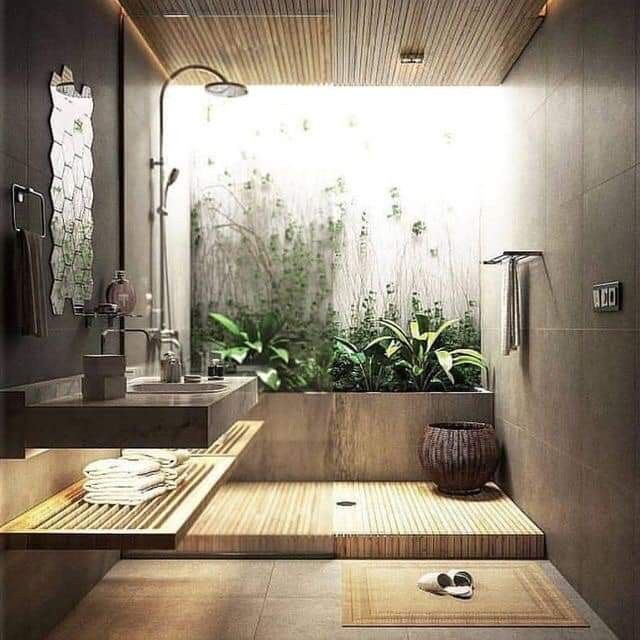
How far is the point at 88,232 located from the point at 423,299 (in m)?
2.64

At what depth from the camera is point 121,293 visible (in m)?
3.77

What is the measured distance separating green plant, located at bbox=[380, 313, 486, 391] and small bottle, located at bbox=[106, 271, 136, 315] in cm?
204

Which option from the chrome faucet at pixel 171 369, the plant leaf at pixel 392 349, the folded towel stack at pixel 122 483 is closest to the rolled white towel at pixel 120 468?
the folded towel stack at pixel 122 483

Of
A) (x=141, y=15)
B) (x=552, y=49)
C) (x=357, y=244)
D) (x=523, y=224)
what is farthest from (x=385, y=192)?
(x=141, y=15)

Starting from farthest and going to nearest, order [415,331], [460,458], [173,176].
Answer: [415,331] < [460,458] < [173,176]

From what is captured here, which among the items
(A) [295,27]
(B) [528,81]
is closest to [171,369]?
(A) [295,27]

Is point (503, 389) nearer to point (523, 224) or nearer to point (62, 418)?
point (523, 224)

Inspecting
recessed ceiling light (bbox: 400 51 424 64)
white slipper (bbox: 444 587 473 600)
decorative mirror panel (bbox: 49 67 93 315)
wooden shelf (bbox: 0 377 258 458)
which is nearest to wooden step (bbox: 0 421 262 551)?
wooden shelf (bbox: 0 377 258 458)

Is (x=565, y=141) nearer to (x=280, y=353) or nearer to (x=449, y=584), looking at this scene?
(x=280, y=353)

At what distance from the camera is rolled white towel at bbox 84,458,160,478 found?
324cm

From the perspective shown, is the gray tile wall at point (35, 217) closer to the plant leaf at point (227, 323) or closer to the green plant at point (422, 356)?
the plant leaf at point (227, 323)

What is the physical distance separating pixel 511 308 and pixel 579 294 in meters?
0.95

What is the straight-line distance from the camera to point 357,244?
5230 mm

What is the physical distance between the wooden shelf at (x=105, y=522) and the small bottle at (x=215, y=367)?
576mm
